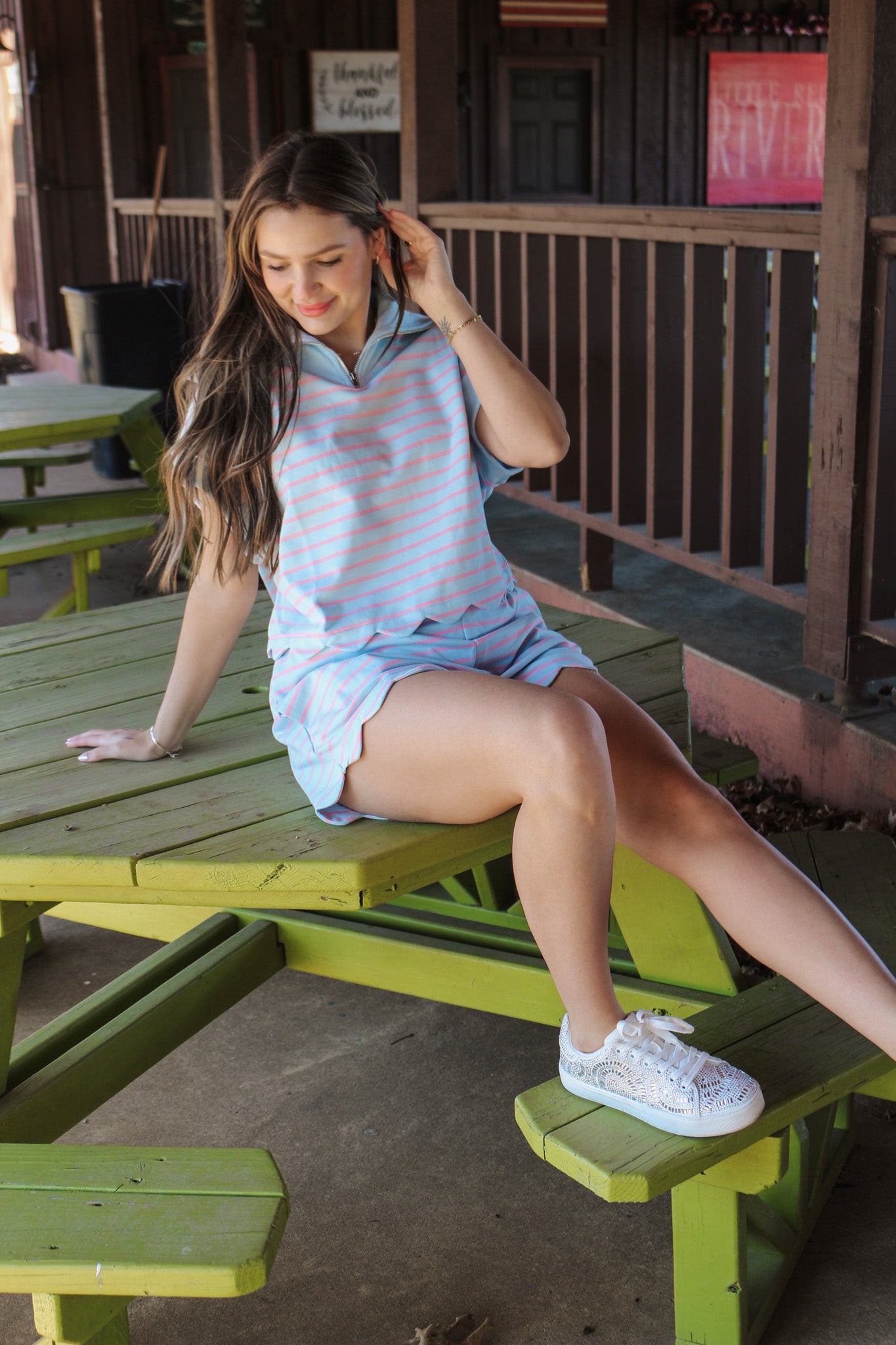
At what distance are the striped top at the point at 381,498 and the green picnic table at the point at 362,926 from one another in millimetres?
296

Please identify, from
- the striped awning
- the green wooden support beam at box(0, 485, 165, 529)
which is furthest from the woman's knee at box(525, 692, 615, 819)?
the striped awning

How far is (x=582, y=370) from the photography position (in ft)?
13.7

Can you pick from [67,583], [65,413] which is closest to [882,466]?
[65,413]

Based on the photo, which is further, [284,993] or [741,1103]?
[284,993]

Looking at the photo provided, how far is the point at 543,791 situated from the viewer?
1734mm

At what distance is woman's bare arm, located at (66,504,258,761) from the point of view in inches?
81.9

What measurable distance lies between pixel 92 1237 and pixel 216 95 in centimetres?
636

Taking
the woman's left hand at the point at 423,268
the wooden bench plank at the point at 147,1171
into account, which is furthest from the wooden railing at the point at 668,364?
the wooden bench plank at the point at 147,1171

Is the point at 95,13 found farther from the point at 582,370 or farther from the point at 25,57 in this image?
the point at 582,370

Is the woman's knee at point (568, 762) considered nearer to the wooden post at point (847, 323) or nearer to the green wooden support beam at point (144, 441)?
the wooden post at point (847, 323)

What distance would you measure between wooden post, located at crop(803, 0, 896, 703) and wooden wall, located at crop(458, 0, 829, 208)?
7289 millimetres

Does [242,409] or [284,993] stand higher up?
[242,409]

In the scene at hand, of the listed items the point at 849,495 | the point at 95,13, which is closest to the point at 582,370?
the point at 849,495

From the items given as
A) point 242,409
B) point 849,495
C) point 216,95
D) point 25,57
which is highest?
point 25,57
